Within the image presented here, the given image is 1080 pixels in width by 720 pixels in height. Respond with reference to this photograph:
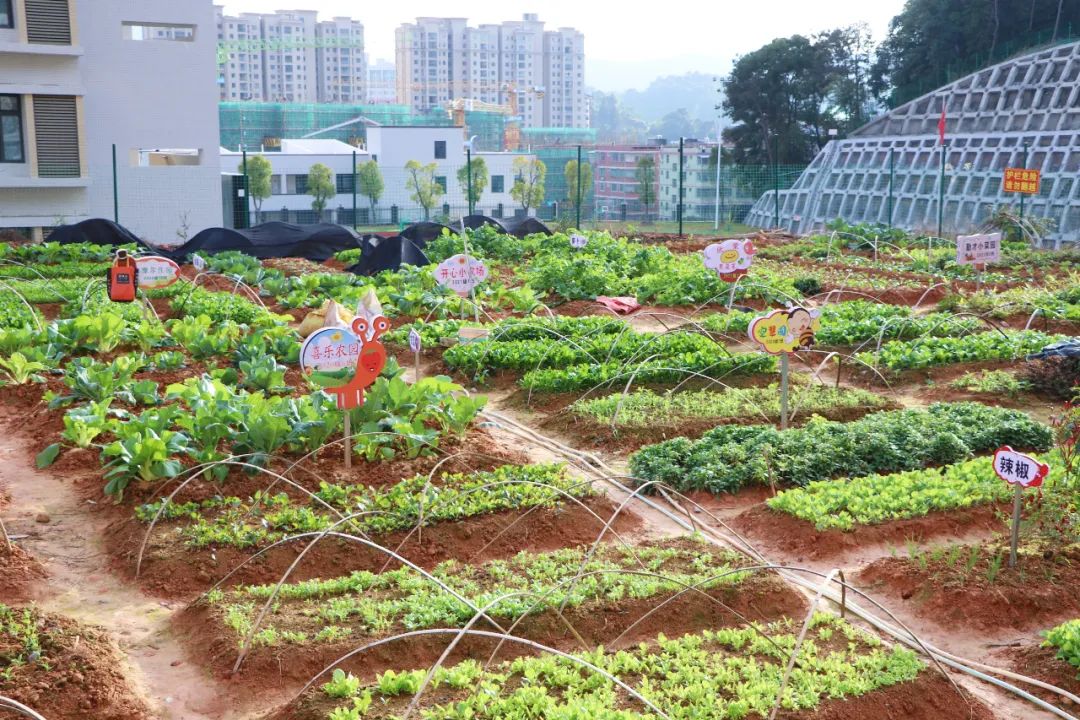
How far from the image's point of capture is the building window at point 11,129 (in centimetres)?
2350

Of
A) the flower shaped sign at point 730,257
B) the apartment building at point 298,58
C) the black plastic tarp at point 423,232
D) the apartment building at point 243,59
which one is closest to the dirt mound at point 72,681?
the flower shaped sign at point 730,257

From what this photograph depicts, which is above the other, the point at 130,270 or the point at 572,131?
the point at 572,131

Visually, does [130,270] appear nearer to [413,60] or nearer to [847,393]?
[847,393]

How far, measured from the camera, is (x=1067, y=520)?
6.46 metres

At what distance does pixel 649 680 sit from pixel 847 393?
5.24 meters

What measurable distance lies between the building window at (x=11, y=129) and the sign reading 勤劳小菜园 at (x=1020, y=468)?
22.9 metres

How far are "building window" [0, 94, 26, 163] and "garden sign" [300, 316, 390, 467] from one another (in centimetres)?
1932

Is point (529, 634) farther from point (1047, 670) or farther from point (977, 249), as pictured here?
point (977, 249)

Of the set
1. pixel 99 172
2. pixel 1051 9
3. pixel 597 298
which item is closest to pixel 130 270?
pixel 597 298

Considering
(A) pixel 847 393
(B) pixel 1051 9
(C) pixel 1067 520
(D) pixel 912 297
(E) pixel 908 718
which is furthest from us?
(B) pixel 1051 9

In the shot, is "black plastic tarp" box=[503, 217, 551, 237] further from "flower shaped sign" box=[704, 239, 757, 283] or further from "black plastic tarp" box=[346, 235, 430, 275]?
"flower shaped sign" box=[704, 239, 757, 283]

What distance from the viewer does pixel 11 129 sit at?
23641 millimetres

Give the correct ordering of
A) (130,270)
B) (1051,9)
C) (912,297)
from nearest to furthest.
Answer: (130,270)
(912,297)
(1051,9)

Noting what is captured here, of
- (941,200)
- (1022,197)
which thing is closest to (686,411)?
(1022,197)
